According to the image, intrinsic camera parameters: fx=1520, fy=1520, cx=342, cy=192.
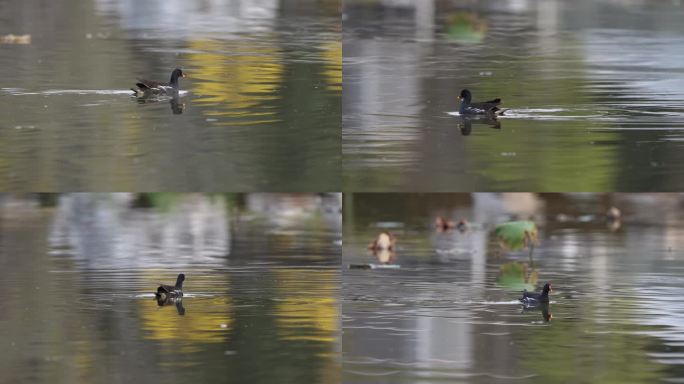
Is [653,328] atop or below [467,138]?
below

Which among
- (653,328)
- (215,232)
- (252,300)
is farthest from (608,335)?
(215,232)

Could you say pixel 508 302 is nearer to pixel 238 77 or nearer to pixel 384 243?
pixel 384 243

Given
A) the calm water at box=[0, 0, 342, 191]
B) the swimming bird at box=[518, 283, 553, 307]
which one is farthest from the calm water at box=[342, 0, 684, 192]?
the swimming bird at box=[518, 283, 553, 307]

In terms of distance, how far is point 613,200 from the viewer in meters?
24.1

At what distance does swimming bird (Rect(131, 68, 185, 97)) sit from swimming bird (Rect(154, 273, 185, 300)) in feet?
12.0

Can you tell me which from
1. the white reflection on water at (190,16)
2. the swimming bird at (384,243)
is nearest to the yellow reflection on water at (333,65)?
the white reflection on water at (190,16)

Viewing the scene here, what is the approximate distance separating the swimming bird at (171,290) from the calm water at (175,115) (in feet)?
5.87

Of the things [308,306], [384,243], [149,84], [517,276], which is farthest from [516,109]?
[308,306]

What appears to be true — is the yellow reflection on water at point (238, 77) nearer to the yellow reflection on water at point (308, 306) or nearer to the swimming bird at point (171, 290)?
the yellow reflection on water at point (308, 306)

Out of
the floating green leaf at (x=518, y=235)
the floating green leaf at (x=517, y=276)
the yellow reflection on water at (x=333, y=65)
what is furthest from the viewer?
the yellow reflection on water at (x=333, y=65)

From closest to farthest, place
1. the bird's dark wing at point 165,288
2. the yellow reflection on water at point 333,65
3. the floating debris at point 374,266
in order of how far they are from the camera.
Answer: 1. the bird's dark wing at point 165,288
2. the floating debris at point 374,266
3. the yellow reflection on water at point 333,65

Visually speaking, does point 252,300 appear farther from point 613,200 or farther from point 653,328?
point 613,200

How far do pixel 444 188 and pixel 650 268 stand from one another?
2824 mm

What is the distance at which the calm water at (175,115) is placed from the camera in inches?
649
